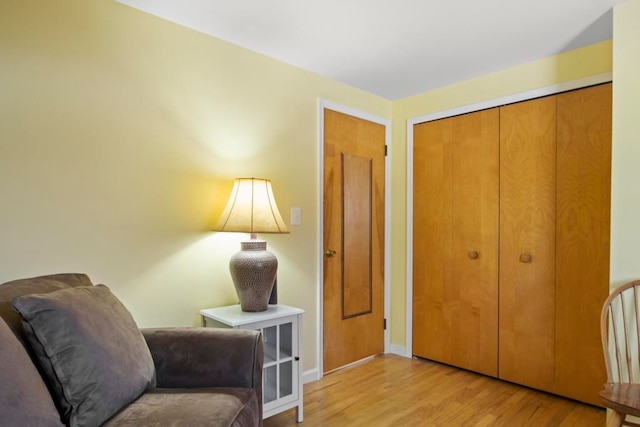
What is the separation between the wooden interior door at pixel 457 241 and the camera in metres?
2.66

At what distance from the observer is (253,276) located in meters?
1.97

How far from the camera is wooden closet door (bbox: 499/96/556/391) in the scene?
2383 mm

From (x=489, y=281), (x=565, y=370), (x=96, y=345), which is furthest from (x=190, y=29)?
(x=565, y=370)

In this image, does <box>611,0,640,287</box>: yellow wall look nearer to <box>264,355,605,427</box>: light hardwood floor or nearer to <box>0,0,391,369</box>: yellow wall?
<box>264,355,605,427</box>: light hardwood floor

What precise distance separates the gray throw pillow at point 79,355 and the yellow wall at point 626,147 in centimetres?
213

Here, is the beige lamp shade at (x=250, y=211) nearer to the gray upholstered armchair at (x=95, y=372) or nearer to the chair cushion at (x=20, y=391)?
the gray upholstered armchair at (x=95, y=372)

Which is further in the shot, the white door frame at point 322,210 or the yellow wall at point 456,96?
the white door frame at point 322,210

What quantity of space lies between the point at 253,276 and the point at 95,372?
90 cm

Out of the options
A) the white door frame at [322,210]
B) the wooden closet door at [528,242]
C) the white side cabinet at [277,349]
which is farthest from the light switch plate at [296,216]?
the wooden closet door at [528,242]

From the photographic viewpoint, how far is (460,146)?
2.81 metres

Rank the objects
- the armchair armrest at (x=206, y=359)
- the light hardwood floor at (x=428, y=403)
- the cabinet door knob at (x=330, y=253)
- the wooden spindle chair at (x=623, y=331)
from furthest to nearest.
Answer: the cabinet door knob at (x=330, y=253), the light hardwood floor at (x=428, y=403), the wooden spindle chair at (x=623, y=331), the armchair armrest at (x=206, y=359)

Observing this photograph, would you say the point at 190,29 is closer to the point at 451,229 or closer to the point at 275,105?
the point at 275,105

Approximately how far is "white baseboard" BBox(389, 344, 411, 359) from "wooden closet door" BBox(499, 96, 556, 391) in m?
0.74

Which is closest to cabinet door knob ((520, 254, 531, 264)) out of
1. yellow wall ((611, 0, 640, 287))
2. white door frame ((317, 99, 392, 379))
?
yellow wall ((611, 0, 640, 287))
